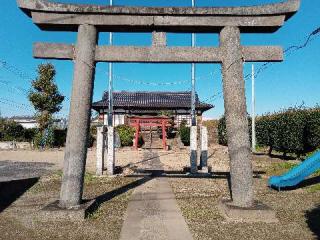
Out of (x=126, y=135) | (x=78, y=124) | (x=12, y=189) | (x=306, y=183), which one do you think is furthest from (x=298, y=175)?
(x=126, y=135)

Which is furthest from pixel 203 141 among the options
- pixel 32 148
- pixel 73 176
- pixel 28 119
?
pixel 28 119

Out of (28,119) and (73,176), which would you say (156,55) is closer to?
(73,176)

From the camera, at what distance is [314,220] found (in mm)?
6078

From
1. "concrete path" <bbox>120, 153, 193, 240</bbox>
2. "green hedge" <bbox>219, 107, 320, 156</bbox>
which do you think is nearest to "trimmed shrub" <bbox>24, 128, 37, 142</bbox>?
"green hedge" <bbox>219, 107, 320, 156</bbox>

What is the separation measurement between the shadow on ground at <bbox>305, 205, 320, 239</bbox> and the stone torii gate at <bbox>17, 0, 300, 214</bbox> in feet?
3.43

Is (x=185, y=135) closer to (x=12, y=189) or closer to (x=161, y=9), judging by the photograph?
(x=12, y=189)

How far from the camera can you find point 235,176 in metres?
6.36

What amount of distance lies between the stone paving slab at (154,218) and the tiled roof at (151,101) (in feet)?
77.6

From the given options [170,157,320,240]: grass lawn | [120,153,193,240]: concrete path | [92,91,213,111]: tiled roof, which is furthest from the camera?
[92,91,213,111]: tiled roof

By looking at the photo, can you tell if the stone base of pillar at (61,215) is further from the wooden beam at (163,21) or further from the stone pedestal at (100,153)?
the stone pedestal at (100,153)

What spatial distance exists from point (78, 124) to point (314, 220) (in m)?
4.61

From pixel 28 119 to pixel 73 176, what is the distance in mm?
74203

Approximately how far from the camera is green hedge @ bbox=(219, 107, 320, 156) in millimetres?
15594

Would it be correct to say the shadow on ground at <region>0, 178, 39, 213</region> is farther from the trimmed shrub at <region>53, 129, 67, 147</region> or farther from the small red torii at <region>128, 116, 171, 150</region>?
the trimmed shrub at <region>53, 129, 67, 147</region>
